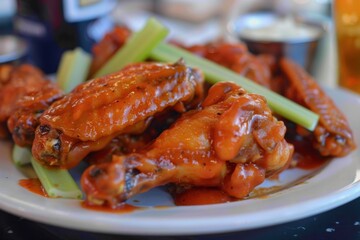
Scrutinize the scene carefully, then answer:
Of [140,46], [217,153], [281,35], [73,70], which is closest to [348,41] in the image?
[281,35]

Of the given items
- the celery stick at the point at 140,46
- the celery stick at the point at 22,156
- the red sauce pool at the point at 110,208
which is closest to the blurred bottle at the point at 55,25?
the celery stick at the point at 140,46

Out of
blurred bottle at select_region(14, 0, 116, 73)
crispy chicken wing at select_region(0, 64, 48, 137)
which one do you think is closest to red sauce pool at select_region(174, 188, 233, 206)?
crispy chicken wing at select_region(0, 64, 48, 137)

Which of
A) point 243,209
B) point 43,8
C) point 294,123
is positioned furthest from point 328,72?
point 243,209

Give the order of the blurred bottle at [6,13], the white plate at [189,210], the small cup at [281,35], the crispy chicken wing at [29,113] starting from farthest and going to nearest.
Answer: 1. the blurred bottle at [6,13]
2. the small cup at [281,35]
3. the crispy chicken wing at [29,113]
4. the white plate at [189,210]

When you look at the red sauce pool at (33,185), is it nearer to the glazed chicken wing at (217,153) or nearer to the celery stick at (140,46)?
the glazed chicken wing at (217,153)

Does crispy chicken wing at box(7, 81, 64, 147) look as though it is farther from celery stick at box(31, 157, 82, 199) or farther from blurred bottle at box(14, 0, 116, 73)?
blurred bottle at box(14, 0, 116, 73)

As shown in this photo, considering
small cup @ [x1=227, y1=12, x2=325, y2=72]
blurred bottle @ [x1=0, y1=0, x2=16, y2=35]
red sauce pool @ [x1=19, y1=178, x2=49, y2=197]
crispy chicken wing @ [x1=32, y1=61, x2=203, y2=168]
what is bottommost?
blurred bottle @ [x1=0, y1=0, x2=16, y2=35]
